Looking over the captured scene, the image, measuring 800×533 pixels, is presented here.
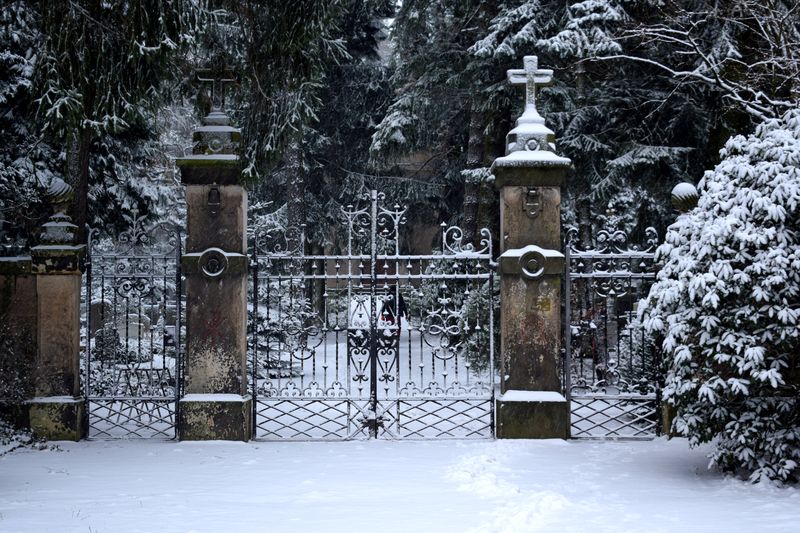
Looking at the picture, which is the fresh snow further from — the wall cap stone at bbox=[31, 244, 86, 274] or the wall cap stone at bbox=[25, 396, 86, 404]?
the wall cap stone at bbox=[31, 244, 86, 274]

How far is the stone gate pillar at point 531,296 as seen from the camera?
32.9 feet

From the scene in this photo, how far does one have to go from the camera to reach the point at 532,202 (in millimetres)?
10180

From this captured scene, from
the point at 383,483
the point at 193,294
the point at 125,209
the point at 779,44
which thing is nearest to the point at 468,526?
the point at 383,483

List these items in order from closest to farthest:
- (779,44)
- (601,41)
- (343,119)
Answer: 1. (779,44)
2. (601,41)
3. (343,119)

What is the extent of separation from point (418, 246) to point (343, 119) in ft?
32.3

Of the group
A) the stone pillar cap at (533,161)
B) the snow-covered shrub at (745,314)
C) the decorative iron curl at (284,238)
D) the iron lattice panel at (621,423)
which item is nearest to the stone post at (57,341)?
the decorative iron curl at (284,238)

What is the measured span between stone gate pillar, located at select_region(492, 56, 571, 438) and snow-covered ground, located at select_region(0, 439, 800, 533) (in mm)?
353

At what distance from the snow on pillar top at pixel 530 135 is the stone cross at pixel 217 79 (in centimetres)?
338

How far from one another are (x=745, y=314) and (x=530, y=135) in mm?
3684

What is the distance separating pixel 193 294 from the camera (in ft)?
33.2

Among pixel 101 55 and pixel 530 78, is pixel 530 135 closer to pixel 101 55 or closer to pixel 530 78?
pixel 530 78

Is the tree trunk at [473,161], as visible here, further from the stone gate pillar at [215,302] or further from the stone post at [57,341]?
the stone post at [57,341]

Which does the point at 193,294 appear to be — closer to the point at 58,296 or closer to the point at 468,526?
the point at 58,296

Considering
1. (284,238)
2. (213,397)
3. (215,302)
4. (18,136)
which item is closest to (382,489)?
(213,397)
